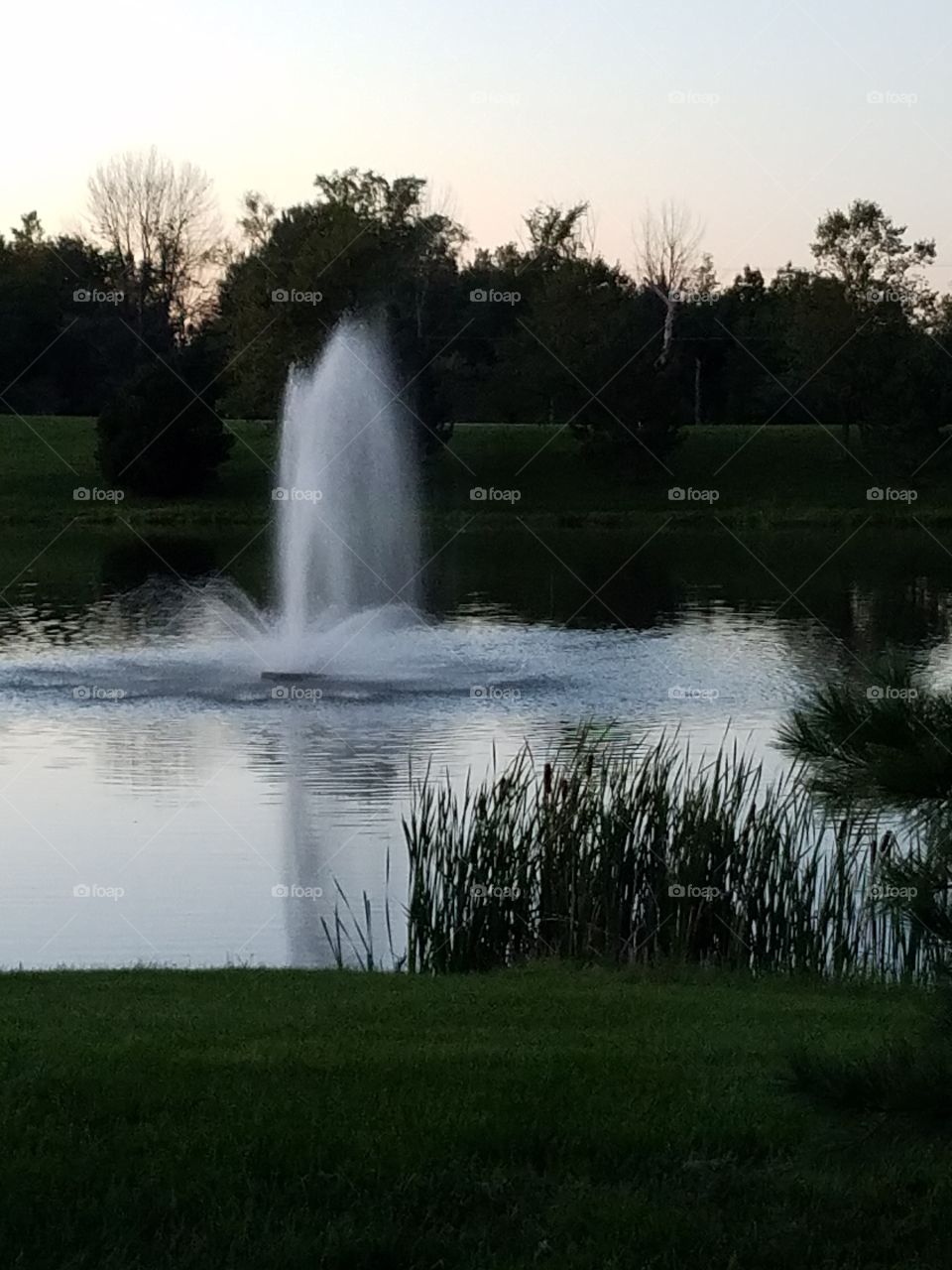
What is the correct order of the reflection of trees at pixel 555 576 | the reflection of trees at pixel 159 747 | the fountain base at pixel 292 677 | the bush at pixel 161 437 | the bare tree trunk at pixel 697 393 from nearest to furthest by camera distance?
the reflection of trees at pixel 159 747 < the fountain base at pixel 292 677 < the reflection of trees at pixel 555 576 < the bush at pixel 161 437 < the bare tree trunk at pixel 697 393

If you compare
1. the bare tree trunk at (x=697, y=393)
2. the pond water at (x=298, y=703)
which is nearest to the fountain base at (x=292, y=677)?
the pond water at (x=298, y=703)

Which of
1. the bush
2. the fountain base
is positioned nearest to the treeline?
the bush

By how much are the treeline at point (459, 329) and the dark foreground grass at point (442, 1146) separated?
49986 millimetres

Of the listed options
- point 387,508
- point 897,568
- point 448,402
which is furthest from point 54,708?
point 448,402

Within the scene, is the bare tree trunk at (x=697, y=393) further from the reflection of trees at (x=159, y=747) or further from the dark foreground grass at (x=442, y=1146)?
the dark foreground grass at (x=442, y=1146)

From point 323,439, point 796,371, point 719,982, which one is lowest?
point 719,982

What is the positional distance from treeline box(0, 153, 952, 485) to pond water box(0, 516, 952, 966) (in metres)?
16.6

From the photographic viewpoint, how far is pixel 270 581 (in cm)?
3994

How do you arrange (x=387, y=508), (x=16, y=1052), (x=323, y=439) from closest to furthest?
(x=16, y=1052) → (x=323, y=439) → (x=387, y=508)

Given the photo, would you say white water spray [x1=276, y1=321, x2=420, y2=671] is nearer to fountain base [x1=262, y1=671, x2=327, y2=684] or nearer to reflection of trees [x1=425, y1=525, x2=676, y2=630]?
fountain base [x1=262, y1=671, x2=327, y2=684]

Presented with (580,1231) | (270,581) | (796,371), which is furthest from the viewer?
(796,371)

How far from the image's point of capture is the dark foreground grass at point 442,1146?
5.48 m

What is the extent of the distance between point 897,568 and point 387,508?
785 inches

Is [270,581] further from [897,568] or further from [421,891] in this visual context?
[421,891]
